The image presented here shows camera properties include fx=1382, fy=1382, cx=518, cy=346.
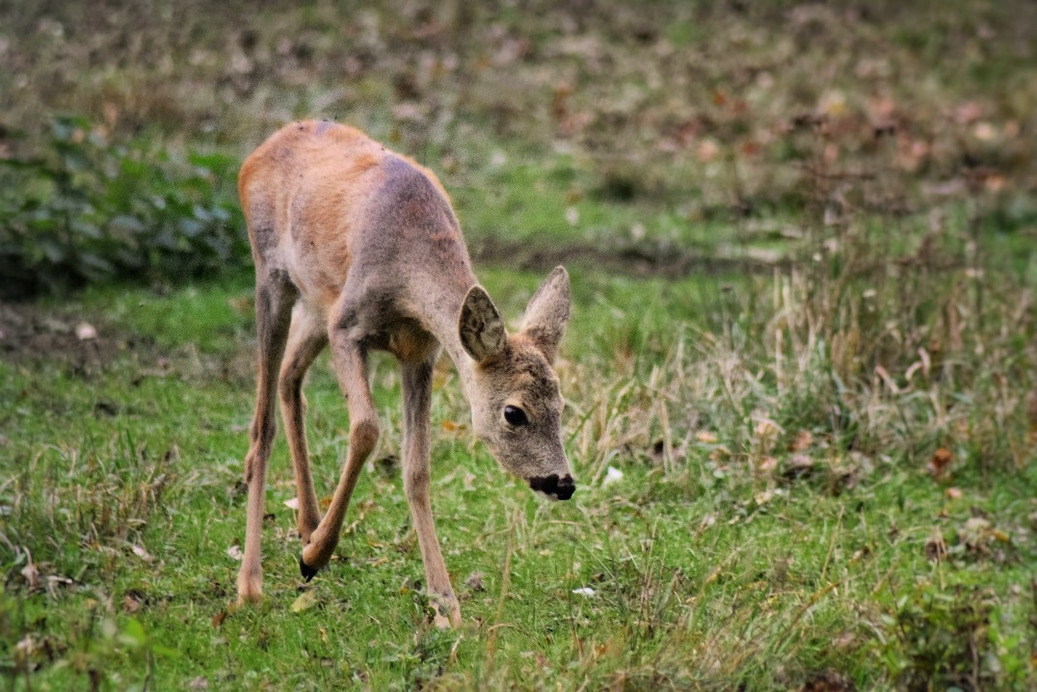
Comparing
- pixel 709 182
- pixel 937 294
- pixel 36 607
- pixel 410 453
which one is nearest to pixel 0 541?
pixel 36 607

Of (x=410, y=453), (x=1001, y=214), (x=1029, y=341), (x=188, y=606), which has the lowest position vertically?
(x=1001, y=214)

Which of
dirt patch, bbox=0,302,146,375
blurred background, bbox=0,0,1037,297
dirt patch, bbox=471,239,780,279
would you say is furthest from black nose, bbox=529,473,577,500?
dirt patch, bbox=471,239,780,279

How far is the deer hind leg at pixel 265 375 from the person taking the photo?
5.58m

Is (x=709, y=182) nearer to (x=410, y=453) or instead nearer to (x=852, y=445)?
(x=852, y=445)

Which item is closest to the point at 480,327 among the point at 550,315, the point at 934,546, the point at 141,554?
the point at 550,315

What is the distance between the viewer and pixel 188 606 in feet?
16.8

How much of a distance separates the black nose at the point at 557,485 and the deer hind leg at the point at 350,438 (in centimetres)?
72

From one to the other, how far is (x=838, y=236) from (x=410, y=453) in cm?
360

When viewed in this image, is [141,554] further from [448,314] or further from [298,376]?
[448,314]

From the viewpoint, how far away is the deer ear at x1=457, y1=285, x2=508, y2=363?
4.59m

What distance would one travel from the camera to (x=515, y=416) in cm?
470

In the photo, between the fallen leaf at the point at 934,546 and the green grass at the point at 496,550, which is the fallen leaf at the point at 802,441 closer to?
the green grass at the point at 496,550

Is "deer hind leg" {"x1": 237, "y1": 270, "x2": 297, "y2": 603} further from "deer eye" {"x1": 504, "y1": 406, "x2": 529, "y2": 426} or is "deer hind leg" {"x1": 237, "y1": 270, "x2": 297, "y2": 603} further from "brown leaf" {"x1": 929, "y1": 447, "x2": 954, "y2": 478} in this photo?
"brown leaf" {"x1": 929, "y1": 447, "x2": 954, "y2": 478}

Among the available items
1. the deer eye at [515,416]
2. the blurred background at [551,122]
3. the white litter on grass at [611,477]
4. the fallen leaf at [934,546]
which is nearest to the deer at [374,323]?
the deer eye at [515,416]
